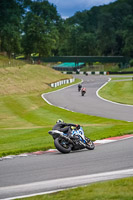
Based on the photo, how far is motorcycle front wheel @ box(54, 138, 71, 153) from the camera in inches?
572

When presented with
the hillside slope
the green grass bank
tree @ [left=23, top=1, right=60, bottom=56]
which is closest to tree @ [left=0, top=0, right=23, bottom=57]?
tree @ [left=23, top=1, right=60, bottom=56]

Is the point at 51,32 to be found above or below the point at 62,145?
above

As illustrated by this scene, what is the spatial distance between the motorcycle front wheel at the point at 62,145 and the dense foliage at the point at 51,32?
329ft

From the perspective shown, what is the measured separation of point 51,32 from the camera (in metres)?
121

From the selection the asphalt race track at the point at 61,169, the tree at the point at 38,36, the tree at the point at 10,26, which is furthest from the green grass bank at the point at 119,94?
the tree at the point at 10,26

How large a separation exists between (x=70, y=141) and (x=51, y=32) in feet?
357

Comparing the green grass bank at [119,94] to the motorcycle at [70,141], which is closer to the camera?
the motorcycle at [70,141]

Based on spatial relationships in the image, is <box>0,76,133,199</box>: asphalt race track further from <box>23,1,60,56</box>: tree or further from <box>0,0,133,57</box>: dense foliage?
<box>23,1,60,56</box>: tree

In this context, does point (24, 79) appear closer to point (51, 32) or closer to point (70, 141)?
point (51, 32)

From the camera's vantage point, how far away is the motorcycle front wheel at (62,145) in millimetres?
14536

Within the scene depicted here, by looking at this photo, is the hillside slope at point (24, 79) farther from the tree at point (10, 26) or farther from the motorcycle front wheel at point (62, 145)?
the motorcycle front wheel at point (62, 145)

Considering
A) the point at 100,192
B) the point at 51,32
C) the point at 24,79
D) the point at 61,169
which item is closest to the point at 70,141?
the point at 61,169

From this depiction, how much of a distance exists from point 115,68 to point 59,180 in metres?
129

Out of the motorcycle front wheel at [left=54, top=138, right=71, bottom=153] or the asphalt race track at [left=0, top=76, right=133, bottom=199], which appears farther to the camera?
the motorcycle front wheel at [left=54, top=138, right=71, bottom=153]
